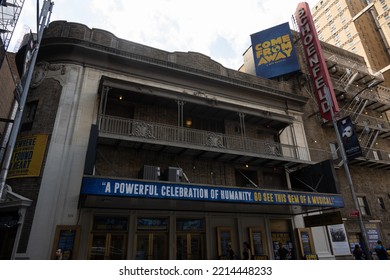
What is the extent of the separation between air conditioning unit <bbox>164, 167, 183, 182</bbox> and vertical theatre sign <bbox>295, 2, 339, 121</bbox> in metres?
12.3

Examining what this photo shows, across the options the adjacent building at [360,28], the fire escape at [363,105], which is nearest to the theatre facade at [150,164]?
the fire escape at [363,105]

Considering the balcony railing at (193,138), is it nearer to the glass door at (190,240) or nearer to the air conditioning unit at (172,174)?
the air conditioning unit at (172,174)

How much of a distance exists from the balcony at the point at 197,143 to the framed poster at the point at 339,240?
4.52 m

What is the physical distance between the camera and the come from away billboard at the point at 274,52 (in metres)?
21.4

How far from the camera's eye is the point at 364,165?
19844 millimetres

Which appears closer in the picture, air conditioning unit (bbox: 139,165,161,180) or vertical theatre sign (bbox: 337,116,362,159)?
air conditioning unit (bbox: 139,165,161,180)

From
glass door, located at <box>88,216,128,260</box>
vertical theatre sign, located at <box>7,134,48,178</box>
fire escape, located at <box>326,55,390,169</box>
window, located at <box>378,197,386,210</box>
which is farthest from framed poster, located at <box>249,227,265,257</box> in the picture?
window, located at <box>378,197,386,210</box>

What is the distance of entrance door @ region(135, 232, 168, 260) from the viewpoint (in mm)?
11852

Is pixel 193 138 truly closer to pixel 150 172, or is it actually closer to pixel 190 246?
pixel 150 172

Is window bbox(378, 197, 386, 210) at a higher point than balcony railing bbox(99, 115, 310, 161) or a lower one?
lower

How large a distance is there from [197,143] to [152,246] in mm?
5992

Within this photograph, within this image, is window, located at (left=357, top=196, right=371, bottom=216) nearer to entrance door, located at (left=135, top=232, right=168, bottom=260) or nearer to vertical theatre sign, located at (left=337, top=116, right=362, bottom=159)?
vertical theatre sign, located at (left=337, top=116, right=362, bottom=159)

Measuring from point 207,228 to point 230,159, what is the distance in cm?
423

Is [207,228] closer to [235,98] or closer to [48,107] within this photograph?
[235,98]
